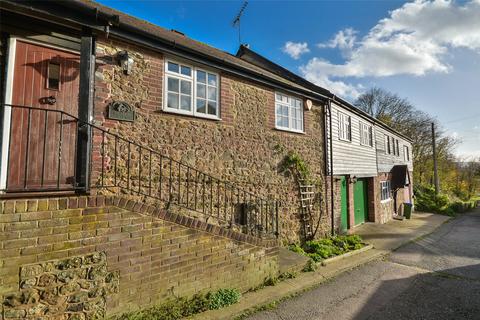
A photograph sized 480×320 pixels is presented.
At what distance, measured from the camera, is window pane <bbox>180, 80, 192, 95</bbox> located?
604 centimetres

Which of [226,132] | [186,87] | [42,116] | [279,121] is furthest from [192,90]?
[279,121]

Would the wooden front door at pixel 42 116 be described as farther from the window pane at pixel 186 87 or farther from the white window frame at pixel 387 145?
the white window frame at pixel 387 145

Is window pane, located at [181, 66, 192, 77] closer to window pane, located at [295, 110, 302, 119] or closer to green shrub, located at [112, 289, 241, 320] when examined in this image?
window pane, located at [295, 110, 302, 119]

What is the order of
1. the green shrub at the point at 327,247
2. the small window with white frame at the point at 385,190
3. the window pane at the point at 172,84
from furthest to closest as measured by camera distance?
the small window with white frame at the point at 385,190
the green shrub at the point at 327,247
the window pane at the point at 172,84

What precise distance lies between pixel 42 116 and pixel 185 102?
2822mm

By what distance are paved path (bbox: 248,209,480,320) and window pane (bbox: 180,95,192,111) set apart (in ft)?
15.3

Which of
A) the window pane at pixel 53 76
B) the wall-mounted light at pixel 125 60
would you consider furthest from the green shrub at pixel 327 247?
the window pane at pixel 53 76

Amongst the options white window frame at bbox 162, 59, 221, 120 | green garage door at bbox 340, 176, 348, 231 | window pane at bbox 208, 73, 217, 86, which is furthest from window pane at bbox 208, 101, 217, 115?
green garage door at bbox 340, 176, 348, 231

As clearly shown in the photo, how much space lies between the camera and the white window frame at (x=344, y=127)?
10947 millimetres

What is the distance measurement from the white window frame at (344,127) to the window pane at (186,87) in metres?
7.27

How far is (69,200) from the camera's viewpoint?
3299 mm

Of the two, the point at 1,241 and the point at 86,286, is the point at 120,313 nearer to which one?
the point at 86,286

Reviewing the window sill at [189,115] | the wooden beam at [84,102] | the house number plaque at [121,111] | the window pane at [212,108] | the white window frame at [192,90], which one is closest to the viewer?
the wooden beam at [84,102]

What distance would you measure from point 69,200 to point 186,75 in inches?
156
